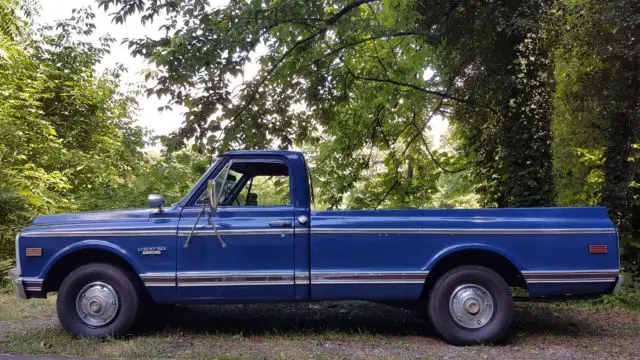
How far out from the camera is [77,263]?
5516mm

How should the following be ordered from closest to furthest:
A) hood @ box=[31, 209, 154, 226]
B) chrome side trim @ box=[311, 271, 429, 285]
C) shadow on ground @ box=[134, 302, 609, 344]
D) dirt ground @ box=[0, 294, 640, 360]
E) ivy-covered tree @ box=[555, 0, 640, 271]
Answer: dirt ground @ box=[0, 294, 640, 360], chrome side trim @ box=[311, 271, 429, 285], hood @ box=[31, 209, 154, 226], shadow on ground @ box=[134, 302, 609, 344], ivy-covered tree @ box=[555, 0, 640, 271]

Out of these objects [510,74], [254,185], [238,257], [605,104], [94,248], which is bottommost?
[238,257]

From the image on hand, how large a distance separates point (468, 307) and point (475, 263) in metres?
0.46

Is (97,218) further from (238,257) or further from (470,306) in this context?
(470,306)

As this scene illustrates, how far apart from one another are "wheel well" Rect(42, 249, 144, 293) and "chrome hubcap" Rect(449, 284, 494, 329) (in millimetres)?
3097

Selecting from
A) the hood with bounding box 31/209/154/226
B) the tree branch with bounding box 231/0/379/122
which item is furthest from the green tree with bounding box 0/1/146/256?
the hood with bounding box 31/209/154/226

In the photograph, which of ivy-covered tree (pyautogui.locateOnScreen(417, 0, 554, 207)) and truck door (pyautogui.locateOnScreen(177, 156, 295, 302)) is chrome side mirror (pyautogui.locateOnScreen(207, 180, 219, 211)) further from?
ivy-covered tree (pyautogui.locateOnScreen(417, 0, 554, 207))

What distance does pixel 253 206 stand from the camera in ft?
17.9

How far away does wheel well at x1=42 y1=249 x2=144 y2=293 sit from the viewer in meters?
A: 5.38

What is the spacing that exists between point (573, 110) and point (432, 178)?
11.1 feet

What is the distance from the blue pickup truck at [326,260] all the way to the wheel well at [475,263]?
0.5 inches

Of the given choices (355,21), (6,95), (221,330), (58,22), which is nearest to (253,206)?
(221,330)

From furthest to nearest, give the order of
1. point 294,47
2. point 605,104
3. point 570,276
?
1. point 294,47
2. point 605,104
3. point 570,276

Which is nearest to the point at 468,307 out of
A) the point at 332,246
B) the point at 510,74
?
the point at 332,246
